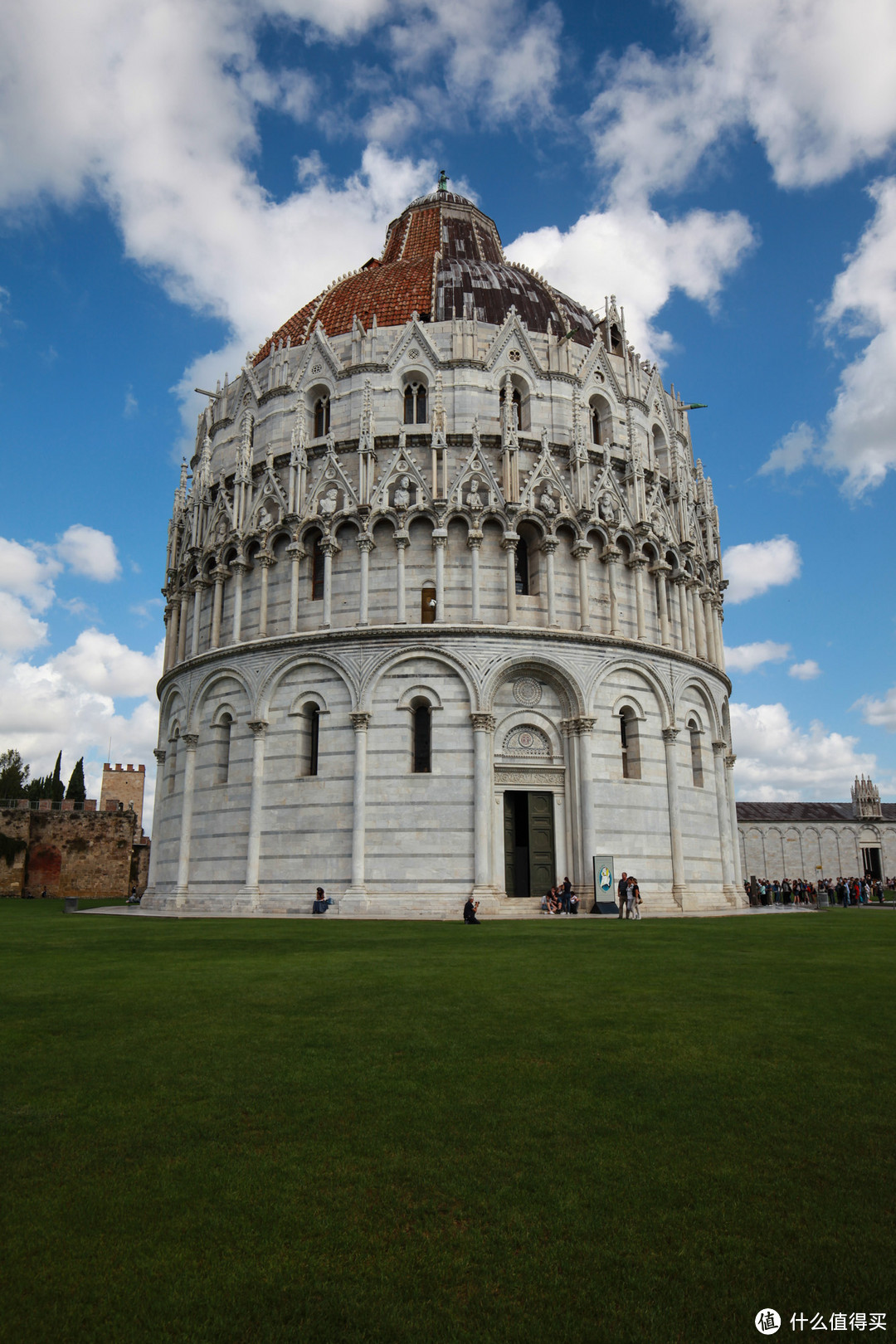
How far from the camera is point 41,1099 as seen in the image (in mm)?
6773

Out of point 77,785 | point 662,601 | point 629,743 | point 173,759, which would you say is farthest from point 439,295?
point 77,785

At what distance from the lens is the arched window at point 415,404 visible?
34.3m

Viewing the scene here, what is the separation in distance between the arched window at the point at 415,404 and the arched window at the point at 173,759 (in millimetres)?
15760

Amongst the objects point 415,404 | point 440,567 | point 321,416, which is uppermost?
point 321,416

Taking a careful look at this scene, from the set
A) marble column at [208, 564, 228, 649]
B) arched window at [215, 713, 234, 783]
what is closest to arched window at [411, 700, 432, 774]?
arched window at [215, 713, 234, 783]

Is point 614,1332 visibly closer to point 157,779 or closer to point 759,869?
point 157,779

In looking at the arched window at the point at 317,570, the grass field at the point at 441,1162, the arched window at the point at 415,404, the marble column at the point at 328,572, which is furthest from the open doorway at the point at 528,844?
the grass field at the point at 441,1162

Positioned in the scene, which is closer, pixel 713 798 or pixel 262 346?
pixel 713 798

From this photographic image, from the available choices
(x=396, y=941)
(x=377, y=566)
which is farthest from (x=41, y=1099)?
(x=377, y=566)

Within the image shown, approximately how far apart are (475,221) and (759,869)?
182 feet

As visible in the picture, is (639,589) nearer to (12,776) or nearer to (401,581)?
(401,581)

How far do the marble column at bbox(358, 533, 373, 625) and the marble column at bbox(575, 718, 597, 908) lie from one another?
27.6 ft

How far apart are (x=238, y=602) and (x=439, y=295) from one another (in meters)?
15.8

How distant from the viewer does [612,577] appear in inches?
1303
